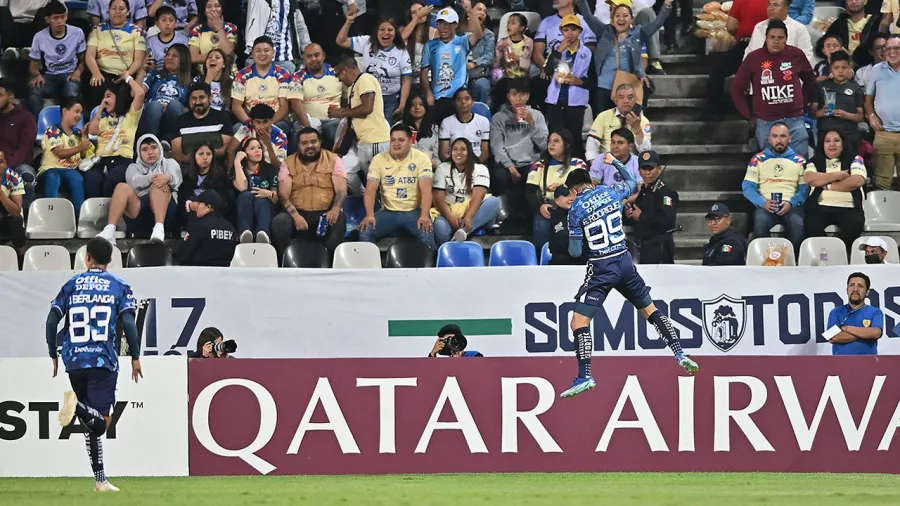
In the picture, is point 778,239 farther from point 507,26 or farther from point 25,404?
point 25,404

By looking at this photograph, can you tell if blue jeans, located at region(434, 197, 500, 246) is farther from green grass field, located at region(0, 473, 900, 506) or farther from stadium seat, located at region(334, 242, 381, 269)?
green grass field, located at region(0, 473, 900, 506)

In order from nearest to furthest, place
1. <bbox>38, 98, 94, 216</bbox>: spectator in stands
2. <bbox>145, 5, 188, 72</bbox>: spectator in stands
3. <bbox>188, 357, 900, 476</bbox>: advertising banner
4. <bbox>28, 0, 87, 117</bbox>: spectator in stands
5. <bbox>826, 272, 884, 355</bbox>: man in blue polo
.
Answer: <bbox>188, 357, 900, 476</bbox>: advertising banner < <bbox>826, 272, 884, 355</bbox>: man in blue polo < <bbox>38, 98, 94, 216</bbox>: spectator in stands < <bbox>28, 0, 87, 117</bbox>: spectator in stands < <bbox>145, 5, 188, 72</bbox>: spectator in stands

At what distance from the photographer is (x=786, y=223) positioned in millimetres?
16016

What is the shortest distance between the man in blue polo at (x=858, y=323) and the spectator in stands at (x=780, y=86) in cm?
302

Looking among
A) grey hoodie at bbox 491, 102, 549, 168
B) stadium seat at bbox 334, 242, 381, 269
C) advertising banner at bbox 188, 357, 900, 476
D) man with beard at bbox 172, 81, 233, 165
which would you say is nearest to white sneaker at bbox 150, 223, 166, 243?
man with beard at bbox 172, 81, 233, 165

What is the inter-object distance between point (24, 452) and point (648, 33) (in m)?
9.04

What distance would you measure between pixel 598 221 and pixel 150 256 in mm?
5385

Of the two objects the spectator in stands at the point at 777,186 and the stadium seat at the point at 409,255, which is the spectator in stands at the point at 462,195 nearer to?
the stadium seat at the point at 409,255

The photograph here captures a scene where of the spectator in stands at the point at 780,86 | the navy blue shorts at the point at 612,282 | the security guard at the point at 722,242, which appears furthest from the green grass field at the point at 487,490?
the spectator in stands at the point at 780,86

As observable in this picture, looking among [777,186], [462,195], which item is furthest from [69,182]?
[777,186]

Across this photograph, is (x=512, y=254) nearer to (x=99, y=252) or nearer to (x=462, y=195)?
(x=462, y=195)

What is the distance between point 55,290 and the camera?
48.4ft

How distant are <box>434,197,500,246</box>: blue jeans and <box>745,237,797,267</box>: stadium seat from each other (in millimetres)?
2814

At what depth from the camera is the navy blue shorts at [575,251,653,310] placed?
12.5 m
